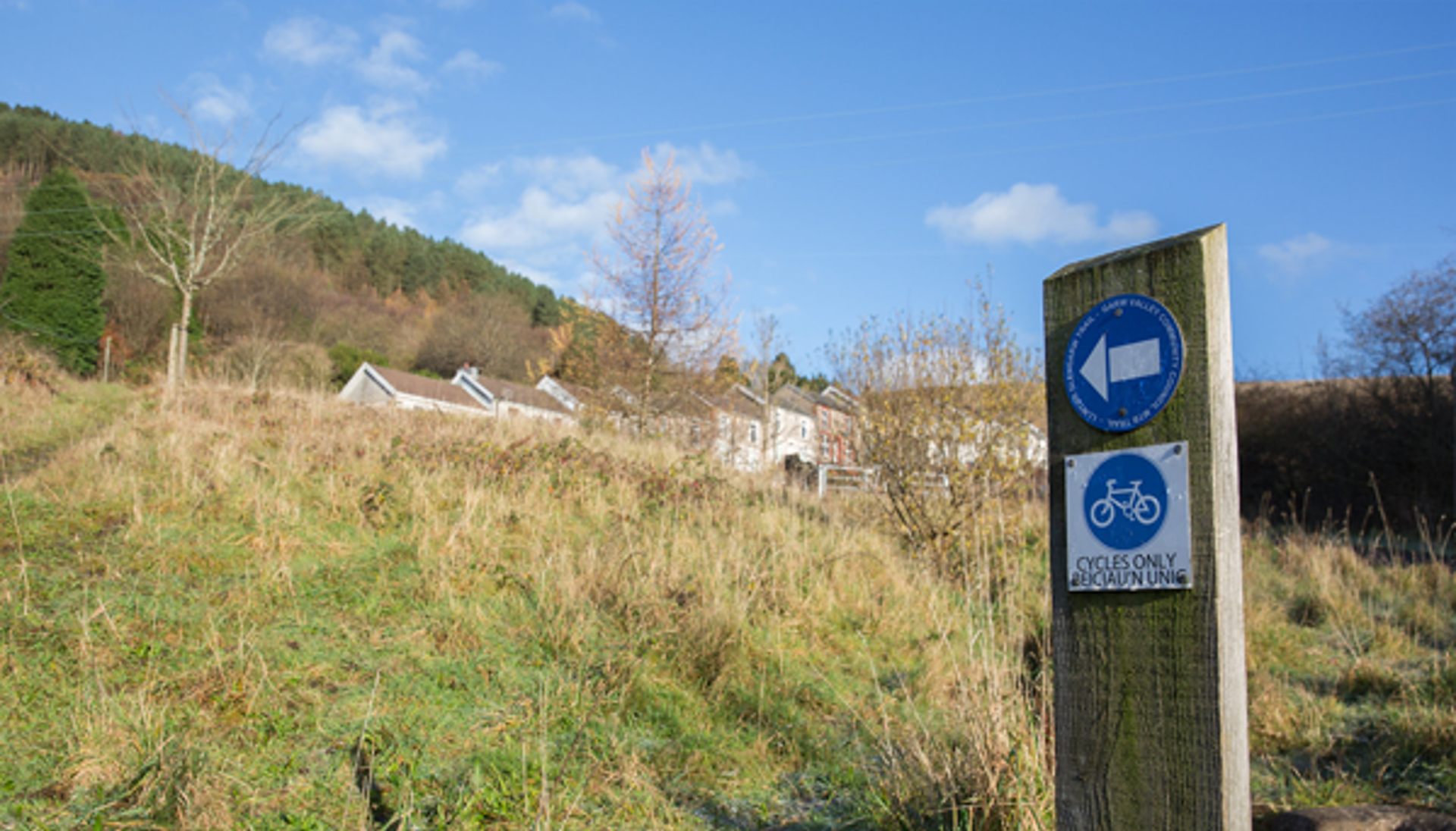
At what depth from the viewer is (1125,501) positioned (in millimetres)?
1467

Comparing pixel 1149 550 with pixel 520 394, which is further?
pixel 520 394

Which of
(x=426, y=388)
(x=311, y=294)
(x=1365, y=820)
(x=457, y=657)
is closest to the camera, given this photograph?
(x=1365, y=820)

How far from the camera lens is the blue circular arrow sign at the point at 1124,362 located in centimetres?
146

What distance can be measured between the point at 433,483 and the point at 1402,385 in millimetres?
18596

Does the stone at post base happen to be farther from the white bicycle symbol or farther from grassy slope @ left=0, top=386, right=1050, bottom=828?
the white bicycle symbol

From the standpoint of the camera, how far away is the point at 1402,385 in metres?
15.6

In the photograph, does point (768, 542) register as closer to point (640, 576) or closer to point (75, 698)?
point (640, 576)

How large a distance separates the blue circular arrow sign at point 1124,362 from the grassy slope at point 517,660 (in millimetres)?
1483

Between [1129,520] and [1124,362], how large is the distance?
0.31 metres

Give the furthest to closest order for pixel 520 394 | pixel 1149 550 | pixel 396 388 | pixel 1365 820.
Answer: pixel 520 394 < pixel 396 388 < pixel 1365 820 < pixel 1149 550

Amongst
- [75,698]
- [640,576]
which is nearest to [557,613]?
[640,576]

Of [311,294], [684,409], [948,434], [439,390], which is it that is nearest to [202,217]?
[684,409]

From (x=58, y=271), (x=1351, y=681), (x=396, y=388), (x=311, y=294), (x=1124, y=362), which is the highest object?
(x=311, y=294)

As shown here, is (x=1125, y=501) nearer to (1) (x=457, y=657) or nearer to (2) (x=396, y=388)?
(1) (x=457, y=657)
